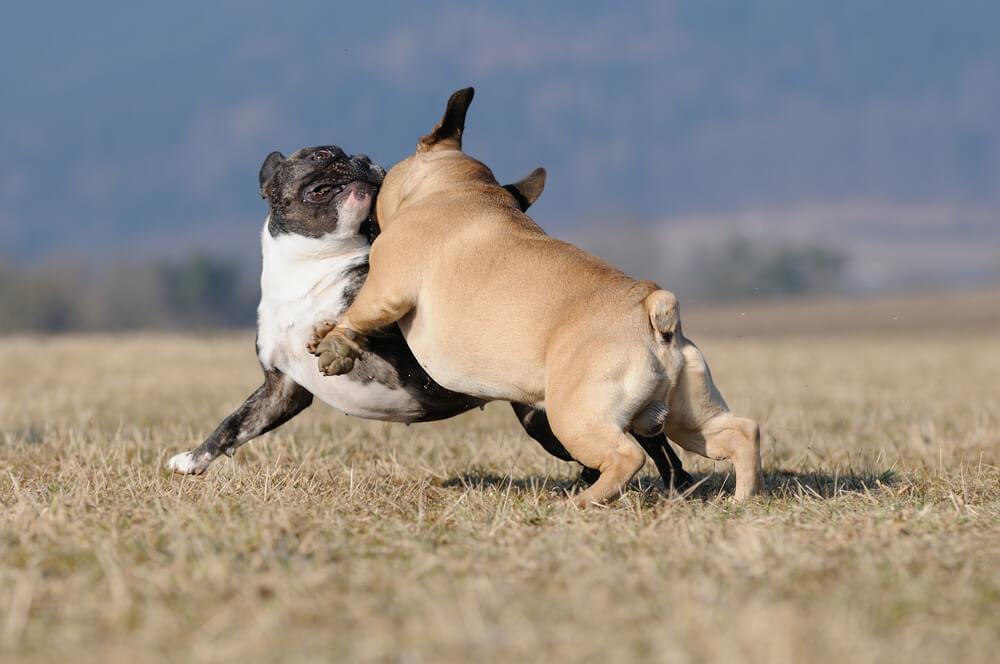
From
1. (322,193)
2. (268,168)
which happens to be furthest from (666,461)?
(268,168)

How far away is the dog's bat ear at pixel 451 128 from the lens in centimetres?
436

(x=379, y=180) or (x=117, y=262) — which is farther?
(x=117, y=262)

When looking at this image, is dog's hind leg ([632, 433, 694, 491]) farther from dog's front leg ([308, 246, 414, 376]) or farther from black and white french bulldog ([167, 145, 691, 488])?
dog's front leg ([308, 246, 414, 376])

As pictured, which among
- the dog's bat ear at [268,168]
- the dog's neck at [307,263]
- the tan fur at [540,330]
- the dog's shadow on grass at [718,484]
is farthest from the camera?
the dog's bat ear at [268,168]

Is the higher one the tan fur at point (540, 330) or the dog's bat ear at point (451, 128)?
the dog's bat ear at point (451, 128)

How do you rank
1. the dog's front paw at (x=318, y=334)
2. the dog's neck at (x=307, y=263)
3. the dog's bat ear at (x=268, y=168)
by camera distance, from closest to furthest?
the dog's front paw at (x=318, y=334) → the dog's neck at (x=307, y=263) → the dog's bat ear at (x=268, y=168)

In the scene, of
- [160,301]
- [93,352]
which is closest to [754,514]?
[93,352]

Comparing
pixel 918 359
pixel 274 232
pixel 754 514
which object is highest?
pixel 274 232

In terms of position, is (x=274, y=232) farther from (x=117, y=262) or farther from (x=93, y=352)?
(x=117, y=262)

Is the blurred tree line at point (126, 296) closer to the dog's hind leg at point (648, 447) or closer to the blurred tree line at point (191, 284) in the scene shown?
the blurred tree line at point (191, 284)

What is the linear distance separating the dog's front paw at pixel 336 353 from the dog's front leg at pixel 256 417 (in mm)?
635

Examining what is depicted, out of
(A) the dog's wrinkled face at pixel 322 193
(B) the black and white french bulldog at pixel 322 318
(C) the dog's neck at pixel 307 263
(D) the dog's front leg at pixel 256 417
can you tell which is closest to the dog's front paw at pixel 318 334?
(B) the black and white french bulldog at pixel 322 318

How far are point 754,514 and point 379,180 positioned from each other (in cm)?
225

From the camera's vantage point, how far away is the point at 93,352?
43.4 ft
